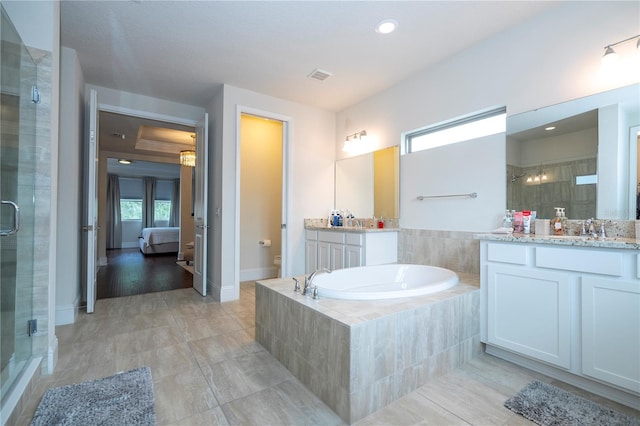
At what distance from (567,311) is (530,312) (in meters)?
0.19

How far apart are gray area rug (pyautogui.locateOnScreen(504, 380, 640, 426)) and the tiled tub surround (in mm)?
402

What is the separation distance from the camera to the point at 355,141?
3.92 m

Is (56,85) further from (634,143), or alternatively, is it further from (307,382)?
(634,143)

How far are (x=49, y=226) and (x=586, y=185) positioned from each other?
3517 millimetres

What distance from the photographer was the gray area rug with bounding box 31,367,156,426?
1.39 metres

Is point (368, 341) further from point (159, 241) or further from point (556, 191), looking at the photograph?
point (159, 241)

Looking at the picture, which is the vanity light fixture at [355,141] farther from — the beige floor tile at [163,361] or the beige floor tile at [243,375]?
the beige floor tile at [163,361]

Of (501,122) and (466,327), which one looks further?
(501,122)

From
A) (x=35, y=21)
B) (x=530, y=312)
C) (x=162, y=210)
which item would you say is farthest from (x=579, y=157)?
(x=162, y=210)

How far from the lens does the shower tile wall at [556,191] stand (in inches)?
79.3

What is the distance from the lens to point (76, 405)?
150 centimetres

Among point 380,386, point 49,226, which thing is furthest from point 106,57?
point 380,386

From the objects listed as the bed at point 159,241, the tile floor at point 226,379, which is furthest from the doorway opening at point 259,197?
the bed at point 159,241

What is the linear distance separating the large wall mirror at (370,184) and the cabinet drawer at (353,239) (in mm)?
533
